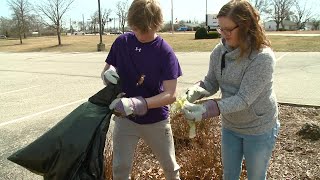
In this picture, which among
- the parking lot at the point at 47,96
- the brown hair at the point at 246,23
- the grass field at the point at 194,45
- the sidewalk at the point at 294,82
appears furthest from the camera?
the grass field at the point at 194,45

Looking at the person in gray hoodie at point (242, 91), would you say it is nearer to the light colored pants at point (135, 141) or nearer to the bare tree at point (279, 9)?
the light colored pants at point (135, 141)

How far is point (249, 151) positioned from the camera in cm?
240

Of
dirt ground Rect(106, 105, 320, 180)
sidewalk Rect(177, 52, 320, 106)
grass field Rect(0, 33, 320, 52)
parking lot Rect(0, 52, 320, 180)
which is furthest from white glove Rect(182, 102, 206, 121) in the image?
grass field Rect(0, 33, 320, 52)

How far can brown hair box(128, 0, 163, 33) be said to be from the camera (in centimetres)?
233

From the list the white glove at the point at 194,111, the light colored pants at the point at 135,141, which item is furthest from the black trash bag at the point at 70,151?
the white glove at the point at 194,111

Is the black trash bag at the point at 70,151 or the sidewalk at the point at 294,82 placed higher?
Result: the black trash bag at the point at 70,151

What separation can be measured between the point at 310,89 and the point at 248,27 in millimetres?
6905

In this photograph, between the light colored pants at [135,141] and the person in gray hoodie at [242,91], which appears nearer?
the person in gray hoodie at [242,91]

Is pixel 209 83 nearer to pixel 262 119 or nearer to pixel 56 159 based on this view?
pixel 262 119

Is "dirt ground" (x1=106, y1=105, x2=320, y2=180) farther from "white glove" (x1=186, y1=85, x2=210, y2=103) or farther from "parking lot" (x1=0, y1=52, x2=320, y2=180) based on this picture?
"parking lot" (x1=0, y1=52, x2=320, y2=180)

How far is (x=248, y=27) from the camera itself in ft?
6.98

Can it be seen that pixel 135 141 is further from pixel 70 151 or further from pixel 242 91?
pixel 242 91

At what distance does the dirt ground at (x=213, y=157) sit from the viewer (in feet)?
11.0

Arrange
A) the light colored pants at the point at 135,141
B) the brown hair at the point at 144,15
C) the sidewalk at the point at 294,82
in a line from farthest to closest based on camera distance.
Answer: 1. the sidewalk at the point at 294,82
2. the light colored pants at the point at 135,141
3. the brown hair at the point at 144,15
